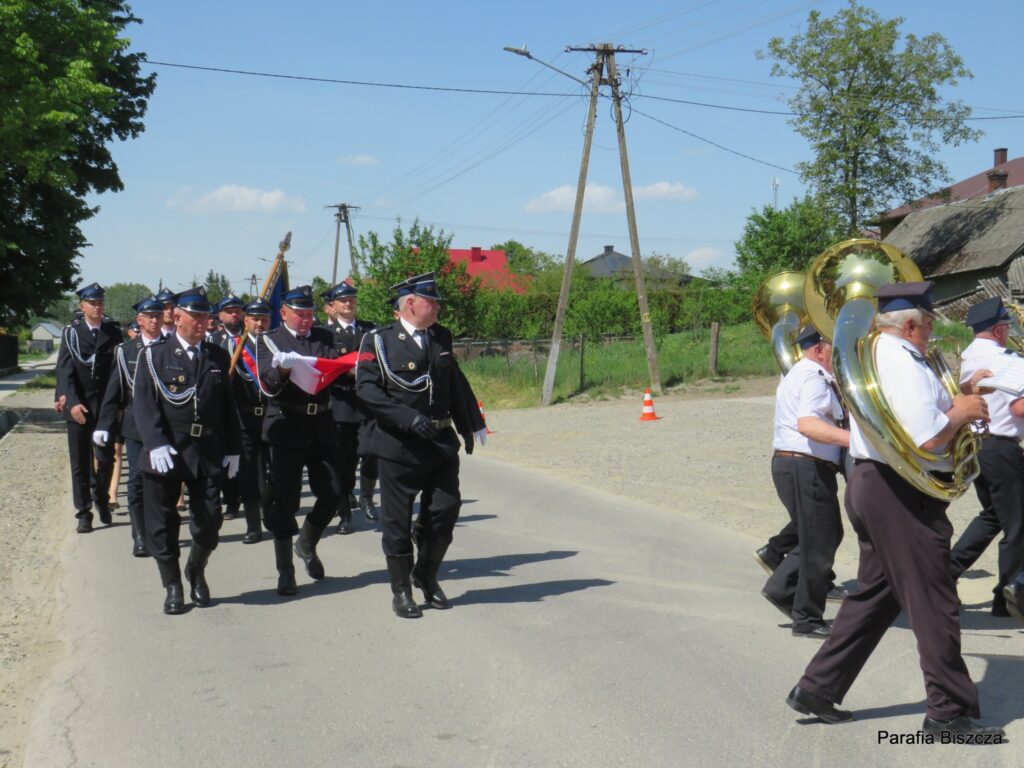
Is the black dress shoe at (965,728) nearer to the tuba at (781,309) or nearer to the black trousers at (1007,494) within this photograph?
the black trousers at (1007,494)

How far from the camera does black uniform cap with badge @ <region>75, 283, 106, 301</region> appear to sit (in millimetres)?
9740

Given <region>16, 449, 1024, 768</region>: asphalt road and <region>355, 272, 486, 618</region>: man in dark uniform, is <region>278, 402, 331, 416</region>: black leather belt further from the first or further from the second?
<region>16, 449, 1024, 768</region>: asphalt road

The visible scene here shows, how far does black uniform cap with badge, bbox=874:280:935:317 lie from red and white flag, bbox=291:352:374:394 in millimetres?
3606

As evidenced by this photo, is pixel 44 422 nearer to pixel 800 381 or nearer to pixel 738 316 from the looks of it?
pixel 800 381

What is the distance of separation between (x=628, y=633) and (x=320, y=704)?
73.0 inches

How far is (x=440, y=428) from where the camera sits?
6.32 meters

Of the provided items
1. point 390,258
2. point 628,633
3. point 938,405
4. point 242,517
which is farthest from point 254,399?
point 390,258

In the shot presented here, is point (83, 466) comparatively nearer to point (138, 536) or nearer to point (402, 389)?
point (138, 536)

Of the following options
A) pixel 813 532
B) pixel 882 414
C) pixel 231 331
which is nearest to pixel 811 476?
pixel 813 532

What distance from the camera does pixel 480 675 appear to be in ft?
16.9

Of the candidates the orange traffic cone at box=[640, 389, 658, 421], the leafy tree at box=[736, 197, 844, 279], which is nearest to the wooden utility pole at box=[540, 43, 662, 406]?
the orange traffic cone at box=[640, 389, 658, 421]

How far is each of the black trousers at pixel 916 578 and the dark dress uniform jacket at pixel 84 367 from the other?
773 centimetres

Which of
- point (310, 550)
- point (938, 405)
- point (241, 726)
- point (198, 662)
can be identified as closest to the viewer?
point (938, 405)

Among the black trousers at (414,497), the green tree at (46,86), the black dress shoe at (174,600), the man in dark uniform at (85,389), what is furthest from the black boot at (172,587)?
the green tree at (46,86)
